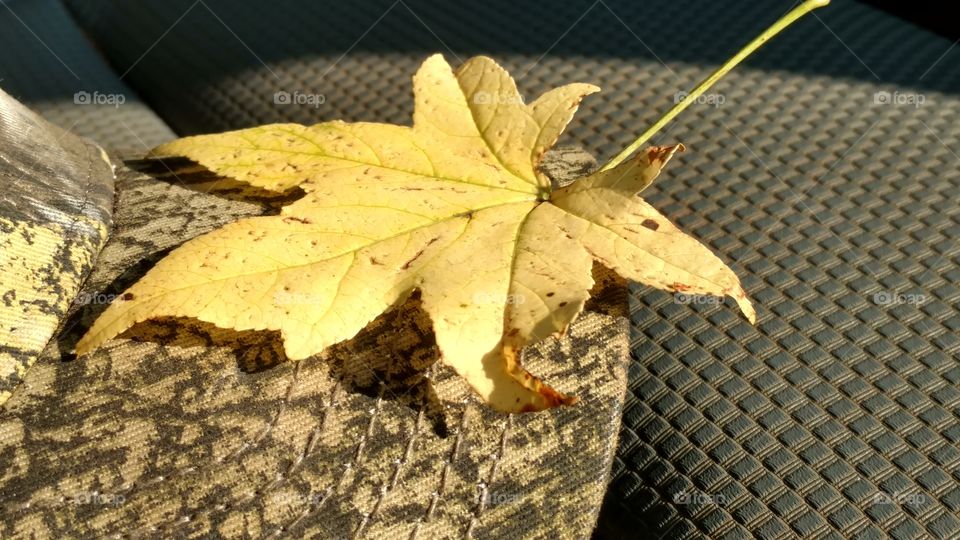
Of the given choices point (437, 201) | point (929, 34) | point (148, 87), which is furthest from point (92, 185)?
point (929, 34)

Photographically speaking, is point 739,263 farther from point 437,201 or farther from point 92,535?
point 92,535
